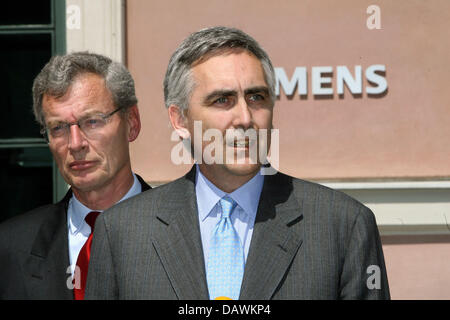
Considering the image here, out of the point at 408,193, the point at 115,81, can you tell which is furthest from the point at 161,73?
the point at 115,81

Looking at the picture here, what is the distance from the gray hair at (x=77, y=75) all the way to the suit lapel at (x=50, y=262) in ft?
1.77

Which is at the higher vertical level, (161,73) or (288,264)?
(161,73)

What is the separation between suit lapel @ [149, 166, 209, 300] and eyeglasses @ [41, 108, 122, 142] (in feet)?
2.03

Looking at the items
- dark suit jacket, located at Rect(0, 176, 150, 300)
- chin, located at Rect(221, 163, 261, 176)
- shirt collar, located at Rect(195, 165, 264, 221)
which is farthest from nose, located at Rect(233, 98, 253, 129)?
dark suit jacket, located at Rect(0, 176, 150, 300)

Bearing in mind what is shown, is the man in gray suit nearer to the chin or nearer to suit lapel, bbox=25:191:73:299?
the chin

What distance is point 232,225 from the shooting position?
116 inches

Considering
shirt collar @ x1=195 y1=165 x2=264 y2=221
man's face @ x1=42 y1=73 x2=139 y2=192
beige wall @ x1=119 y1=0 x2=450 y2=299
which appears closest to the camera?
shirt collar @ x1=195 y1=165 x2=264 y2=221

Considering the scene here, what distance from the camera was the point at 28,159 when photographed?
23.0ft

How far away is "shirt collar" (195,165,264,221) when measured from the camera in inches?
118

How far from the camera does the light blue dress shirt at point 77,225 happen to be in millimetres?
3633

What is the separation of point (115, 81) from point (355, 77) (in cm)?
337

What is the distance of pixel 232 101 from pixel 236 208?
1.52 feet

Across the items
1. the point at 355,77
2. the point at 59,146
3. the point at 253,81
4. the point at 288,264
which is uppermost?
the point at 355,77
